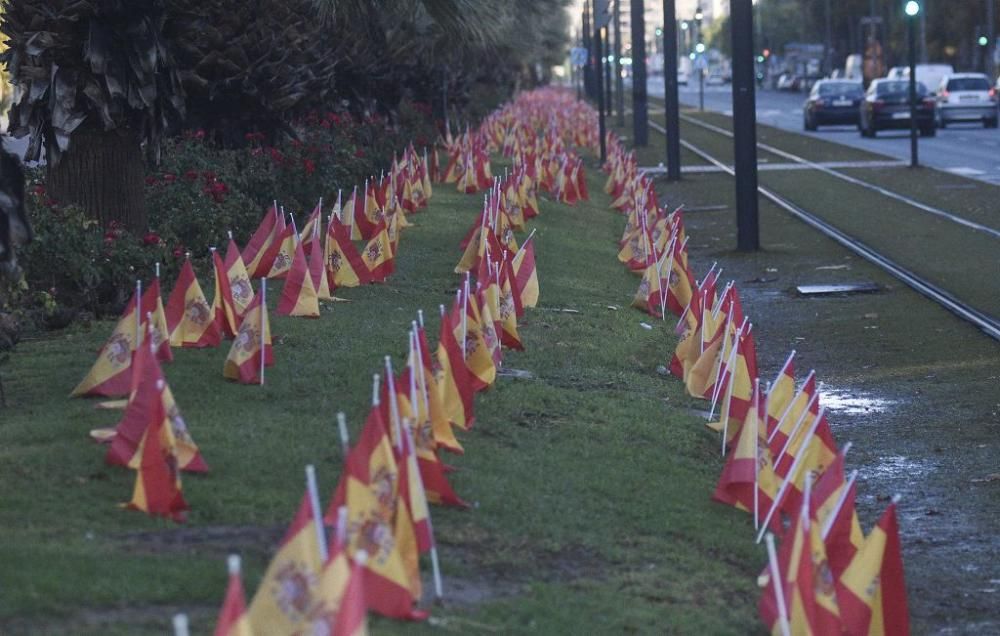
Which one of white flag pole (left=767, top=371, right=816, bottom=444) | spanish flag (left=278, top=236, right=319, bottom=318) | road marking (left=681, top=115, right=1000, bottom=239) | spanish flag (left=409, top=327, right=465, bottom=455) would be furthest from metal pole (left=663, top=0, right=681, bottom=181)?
spanish flag (left=409, top=327, right=465, bottom=455)

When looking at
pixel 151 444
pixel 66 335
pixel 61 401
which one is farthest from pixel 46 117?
pixel 151 444

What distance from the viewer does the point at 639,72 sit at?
1673 inches

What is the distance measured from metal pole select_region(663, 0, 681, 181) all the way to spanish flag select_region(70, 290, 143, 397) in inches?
891

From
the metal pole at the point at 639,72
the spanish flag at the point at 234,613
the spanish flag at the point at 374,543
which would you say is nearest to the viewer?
the spanish flag at the point at 234,613

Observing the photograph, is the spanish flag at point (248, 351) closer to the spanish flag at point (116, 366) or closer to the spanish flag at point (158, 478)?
the spanish flag at point (116, 366)

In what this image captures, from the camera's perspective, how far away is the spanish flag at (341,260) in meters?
14.4

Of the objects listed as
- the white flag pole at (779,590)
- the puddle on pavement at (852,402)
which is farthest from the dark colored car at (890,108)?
the white flag pole at (779,590)

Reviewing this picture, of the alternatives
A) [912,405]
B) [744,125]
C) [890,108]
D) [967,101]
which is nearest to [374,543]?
[912,405]

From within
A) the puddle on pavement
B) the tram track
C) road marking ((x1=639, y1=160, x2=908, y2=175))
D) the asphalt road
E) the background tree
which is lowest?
the asphalt road

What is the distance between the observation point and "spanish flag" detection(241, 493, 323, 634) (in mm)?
4953

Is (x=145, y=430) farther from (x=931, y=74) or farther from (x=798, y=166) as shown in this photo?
(x=931, y=74)

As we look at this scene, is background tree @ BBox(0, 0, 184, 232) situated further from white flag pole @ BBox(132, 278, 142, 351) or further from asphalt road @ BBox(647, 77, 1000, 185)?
asphalt road @ BBox(647, 77, 1000, 185)

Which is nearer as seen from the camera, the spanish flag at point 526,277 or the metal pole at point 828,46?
the spanish flag at point 526,277

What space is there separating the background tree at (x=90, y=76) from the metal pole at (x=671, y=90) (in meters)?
18.2
